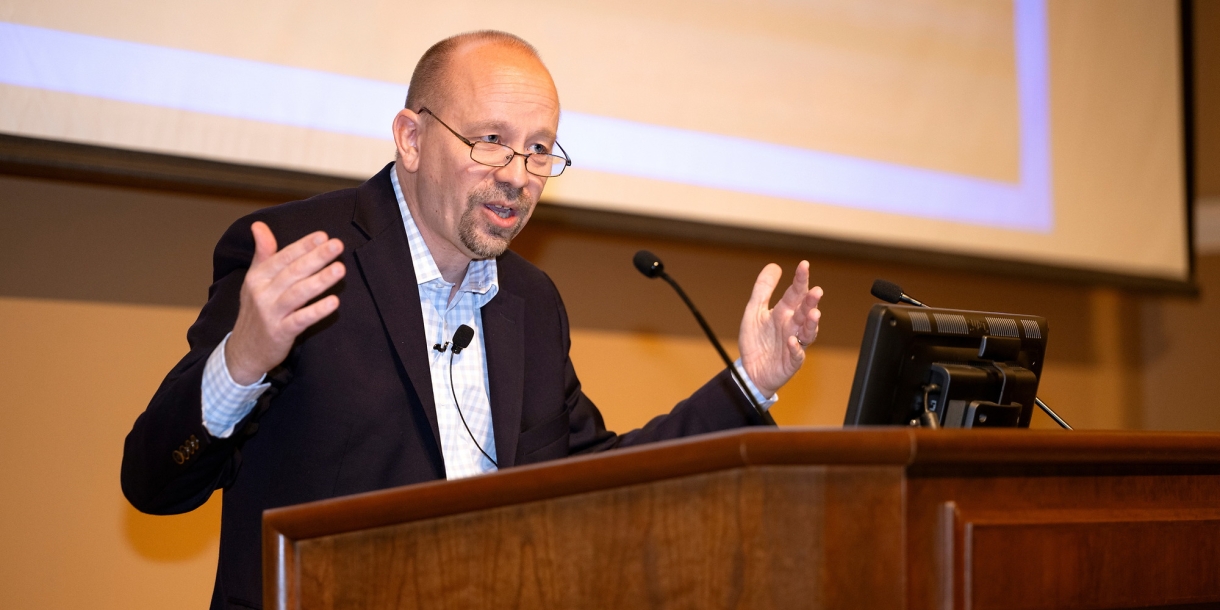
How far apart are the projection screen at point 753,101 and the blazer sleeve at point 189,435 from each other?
2.74ft

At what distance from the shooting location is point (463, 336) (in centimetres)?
184

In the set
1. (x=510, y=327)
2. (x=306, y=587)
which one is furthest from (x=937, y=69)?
(x=306, y=587)

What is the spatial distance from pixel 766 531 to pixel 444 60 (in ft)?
4.23

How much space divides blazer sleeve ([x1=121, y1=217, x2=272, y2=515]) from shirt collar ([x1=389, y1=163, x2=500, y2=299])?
0.35m

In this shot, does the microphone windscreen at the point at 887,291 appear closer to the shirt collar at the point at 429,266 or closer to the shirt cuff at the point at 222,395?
the shirt collar at the point at 429,266

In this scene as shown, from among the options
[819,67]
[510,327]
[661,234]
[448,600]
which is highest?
[819,67]

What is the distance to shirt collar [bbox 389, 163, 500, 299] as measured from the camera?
76.7 inches

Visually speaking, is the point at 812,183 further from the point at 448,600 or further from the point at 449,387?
the point at 448,600

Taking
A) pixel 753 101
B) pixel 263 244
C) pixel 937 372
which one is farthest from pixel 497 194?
pixel 753 101

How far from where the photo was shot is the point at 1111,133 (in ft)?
12.4

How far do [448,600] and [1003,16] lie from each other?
3.20 m

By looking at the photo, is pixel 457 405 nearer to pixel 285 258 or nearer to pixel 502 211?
pixel 502 211

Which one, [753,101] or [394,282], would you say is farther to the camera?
[753,101]

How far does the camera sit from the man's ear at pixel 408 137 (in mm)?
2012
